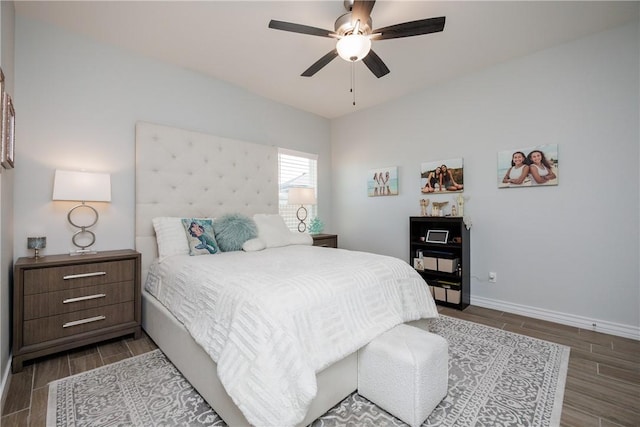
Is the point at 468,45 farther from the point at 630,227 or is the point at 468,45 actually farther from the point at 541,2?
the point at 630,227

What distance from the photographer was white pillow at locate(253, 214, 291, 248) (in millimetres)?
3062

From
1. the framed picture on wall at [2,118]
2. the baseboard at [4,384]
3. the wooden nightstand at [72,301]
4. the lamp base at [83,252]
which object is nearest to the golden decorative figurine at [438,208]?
the wooden nightstand at [72,301]

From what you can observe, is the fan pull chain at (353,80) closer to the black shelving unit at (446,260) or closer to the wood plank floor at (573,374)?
the black shelving unit at (446,260)

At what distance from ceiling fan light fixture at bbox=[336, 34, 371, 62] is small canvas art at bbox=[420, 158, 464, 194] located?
200cm

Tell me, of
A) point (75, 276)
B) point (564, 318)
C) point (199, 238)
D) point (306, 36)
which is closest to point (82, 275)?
point (75, 276)

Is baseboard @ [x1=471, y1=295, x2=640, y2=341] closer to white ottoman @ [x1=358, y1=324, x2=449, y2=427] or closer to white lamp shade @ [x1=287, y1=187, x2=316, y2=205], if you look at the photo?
white ottoman @ [x1=358, y1=324, x2=449, y2=427]

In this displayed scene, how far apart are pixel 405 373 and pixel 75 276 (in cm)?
240

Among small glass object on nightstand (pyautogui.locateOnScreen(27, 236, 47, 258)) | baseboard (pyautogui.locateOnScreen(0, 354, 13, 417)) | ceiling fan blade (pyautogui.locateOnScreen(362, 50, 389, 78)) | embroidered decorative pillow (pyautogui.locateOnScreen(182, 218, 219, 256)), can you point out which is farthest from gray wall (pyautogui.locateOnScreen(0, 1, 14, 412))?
ceiling fan blade (pyautogui.locateOnScreen(362, 50, 389, 78))

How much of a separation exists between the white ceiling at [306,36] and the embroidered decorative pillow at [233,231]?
1.69 meters

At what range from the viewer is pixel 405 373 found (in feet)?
4.67

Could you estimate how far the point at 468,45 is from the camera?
2.74m

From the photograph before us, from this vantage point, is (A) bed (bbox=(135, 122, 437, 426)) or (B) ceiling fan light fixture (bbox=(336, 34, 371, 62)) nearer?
(A) bed (bbox=(135, 122, 437, 426))

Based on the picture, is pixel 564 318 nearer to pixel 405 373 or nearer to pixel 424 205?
pixel 424 205

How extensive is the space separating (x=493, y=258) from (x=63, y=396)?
12.5 ft
